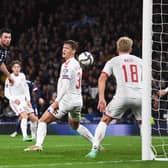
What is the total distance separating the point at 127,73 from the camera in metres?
11.1

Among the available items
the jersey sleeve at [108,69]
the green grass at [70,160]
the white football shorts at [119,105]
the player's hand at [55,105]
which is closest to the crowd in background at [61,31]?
the player's hand at [55,105]

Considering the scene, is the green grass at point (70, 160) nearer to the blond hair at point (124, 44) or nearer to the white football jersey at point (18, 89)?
the blond hair at point (124, 44)

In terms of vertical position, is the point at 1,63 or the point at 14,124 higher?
the point at 1,63

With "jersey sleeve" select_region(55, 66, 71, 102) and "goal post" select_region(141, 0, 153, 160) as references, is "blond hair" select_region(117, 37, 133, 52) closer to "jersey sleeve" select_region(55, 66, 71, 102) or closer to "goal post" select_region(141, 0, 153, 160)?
"goal post" select_region(141, 0, 153, 160)

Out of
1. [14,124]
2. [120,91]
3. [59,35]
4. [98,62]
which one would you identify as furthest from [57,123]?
[120,91]

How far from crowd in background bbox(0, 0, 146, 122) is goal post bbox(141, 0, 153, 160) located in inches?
548

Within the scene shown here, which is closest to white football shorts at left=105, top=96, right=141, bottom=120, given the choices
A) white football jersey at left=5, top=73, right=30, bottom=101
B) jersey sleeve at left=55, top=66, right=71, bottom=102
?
jersey sleeve at left=55, top=66, right=71, bottom=102

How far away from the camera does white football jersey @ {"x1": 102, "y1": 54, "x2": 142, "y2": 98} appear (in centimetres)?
1104

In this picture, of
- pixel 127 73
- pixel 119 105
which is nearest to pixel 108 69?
pixel 127 73

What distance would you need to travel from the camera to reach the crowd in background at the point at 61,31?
25.8 meters

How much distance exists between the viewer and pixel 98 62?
26281 millimetres

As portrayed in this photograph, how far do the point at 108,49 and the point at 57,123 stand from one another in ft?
18.0

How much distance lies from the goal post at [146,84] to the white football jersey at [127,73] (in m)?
0.81

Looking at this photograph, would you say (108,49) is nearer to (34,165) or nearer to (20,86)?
(20,86)
